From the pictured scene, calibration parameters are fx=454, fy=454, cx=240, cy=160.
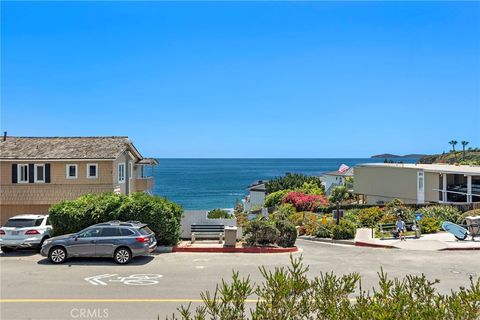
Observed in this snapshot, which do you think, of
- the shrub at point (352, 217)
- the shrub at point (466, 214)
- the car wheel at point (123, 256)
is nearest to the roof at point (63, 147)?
the car wheel at point (123, 256)

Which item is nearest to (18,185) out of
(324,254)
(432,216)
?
(324,254)

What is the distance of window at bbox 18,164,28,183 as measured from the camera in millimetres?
27500

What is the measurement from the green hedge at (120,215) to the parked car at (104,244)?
8.60 feet

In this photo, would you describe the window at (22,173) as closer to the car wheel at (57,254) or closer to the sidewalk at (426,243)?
the car wheel at (57,254)

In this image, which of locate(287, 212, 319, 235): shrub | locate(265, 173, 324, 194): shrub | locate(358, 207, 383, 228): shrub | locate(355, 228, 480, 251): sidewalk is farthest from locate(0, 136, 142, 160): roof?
locate(265, 173, 324, 194): shrub

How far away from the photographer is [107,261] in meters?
17.5

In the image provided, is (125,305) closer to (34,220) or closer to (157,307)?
(157,307)

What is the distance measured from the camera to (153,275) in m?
15.2

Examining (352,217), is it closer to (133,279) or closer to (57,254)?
(133,279)

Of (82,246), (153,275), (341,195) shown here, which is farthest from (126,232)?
(341,195)

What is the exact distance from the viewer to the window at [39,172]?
27.6 metres

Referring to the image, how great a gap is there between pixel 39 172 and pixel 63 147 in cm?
214

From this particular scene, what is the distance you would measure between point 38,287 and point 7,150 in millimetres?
17292

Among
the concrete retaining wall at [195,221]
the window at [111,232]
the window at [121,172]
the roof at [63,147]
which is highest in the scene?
the roof at [63,147]
